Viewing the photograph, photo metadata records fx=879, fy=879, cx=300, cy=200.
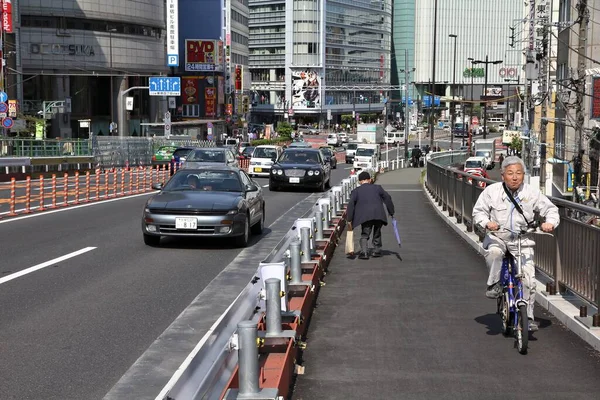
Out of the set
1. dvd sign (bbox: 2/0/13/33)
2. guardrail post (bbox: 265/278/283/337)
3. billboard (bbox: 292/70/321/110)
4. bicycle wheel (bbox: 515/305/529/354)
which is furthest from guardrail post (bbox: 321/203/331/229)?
billboard (bbox: 292/70/321/110)

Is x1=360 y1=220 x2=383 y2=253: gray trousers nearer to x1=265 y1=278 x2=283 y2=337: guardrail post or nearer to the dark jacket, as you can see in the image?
the dark jacket

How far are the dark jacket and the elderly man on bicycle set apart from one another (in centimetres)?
572

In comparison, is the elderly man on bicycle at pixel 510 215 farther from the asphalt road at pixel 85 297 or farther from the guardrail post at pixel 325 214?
the guardrail post at pixel 325 214

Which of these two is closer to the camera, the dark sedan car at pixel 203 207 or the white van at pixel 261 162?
the dark sedan car at pixel 203 207

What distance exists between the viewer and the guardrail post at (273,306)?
265 inches

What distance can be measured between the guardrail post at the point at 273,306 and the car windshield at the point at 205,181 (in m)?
9.62

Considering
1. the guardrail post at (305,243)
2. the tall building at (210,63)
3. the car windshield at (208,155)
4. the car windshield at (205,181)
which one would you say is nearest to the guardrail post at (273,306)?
the guardrail post at (305,243)

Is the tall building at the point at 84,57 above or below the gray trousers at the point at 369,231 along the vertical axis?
above

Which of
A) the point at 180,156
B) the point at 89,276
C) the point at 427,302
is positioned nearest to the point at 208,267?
the point at 89,276

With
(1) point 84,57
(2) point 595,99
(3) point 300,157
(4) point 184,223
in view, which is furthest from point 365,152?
(4) point 184,223

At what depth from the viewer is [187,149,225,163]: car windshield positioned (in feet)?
105

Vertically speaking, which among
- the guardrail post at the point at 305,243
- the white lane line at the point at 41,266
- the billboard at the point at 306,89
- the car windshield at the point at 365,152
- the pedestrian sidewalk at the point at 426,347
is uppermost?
the billboard at the point at 306,89

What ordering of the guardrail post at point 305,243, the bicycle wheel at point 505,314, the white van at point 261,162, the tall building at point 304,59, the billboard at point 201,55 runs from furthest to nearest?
the tall building at point 304,59 < the billboard at point 201,55 < the white van at point 261,162 < the guardrail post at point 305,243 < the bicycle wheel at point 505,314

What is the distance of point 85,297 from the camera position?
1044 centimetres
